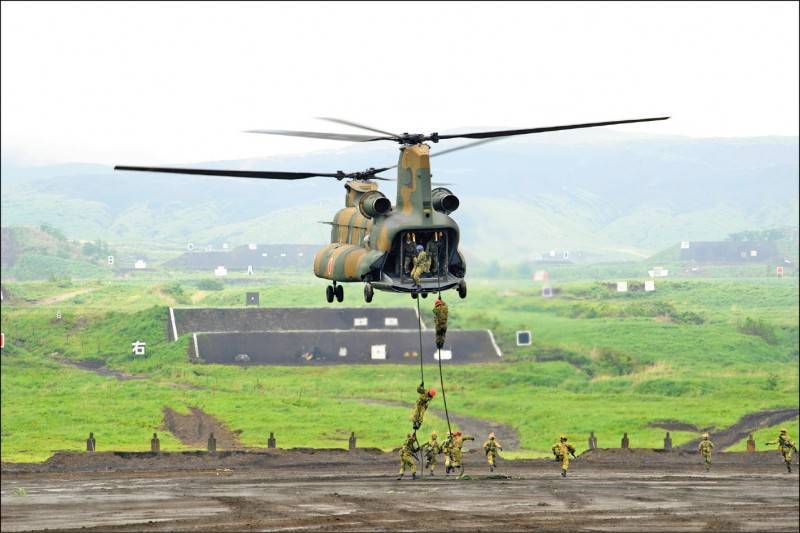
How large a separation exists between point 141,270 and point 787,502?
13657 cm

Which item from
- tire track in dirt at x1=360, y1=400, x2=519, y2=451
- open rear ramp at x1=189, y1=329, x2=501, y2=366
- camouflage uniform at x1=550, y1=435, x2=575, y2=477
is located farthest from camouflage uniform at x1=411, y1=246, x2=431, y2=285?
open rear ramp at x1=189, y1=329, x2=501, y2=366

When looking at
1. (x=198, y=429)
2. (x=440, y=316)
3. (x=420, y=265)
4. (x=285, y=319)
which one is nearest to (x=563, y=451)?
(x=198, y=429)

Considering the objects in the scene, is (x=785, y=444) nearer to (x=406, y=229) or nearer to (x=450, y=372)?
(x=450, y=372)

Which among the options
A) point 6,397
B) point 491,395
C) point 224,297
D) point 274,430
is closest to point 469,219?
point 274,430

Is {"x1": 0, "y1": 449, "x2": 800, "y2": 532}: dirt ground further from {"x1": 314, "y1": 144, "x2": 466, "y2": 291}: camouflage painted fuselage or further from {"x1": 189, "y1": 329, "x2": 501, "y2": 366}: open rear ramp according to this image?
{"x1": 189, "y1": 329, "x2": 501, "y2": 366}: open rear ramp

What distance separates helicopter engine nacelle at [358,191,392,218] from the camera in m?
36.2

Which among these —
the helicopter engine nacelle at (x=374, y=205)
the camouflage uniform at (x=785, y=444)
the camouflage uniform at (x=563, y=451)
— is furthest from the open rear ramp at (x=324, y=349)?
the helicopter engine nacelle at (x=374, y=205)

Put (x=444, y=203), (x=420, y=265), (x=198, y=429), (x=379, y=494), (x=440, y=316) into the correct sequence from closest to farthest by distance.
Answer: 1. (x=420, y=265)
2. (x=440, y=316)
3. (x=444, y=203)
4. (x=379, y=494)
5. (x=198, y=429)

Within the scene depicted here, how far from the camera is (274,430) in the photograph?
105 metres

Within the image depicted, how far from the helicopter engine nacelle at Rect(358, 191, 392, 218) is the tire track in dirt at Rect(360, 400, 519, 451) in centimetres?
6794

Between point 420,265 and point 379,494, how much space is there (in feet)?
143

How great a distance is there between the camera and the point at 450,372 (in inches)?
5167

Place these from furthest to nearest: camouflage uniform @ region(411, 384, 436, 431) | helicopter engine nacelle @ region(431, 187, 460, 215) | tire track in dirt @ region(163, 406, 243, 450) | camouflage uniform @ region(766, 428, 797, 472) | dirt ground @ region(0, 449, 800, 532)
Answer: tire track in dirt @ region(163, 406, 243, 450) → camouflage uniform @ region(766, 428, 797, 472) → dirt ground @ region(0, 449, 800, 532) → camouflage uniform @ region(411, 384, 436, 431) → helicopter engine nacelle @ region(431, 187, 460, 215)

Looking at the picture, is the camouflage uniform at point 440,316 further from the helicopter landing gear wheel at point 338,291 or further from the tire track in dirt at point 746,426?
the tire track in dirt at point 746,426
